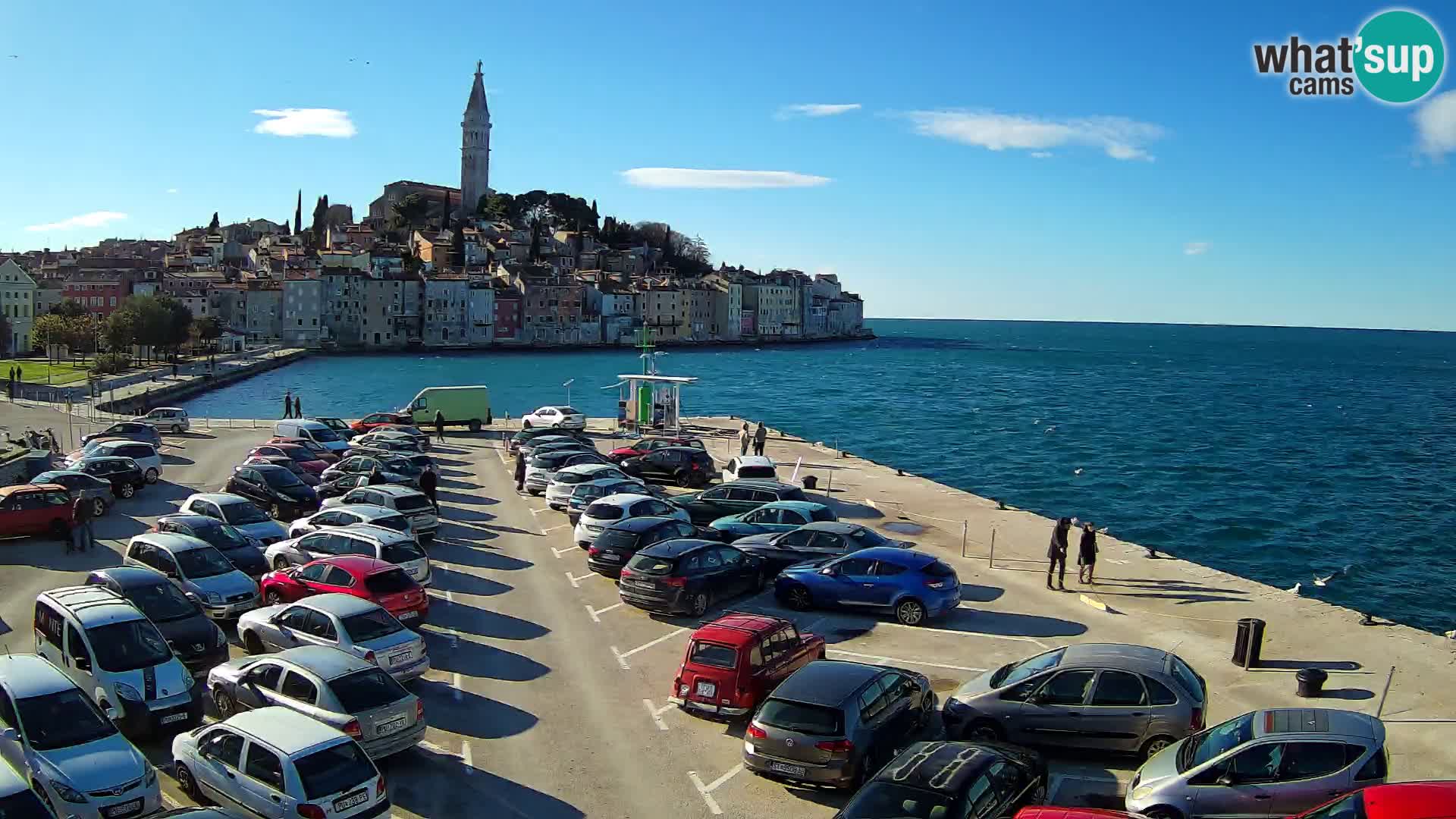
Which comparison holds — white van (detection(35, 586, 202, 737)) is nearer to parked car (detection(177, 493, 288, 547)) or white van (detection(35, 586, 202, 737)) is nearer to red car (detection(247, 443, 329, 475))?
parked car (detection(177, 493, 288, 547))

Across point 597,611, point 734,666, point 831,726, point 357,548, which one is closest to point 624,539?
point 597,611

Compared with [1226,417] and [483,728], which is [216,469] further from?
[1226,417]

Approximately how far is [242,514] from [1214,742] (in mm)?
16930

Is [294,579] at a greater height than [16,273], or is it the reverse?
[16,273]

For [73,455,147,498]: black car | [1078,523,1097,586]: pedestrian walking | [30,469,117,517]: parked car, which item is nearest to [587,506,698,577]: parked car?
[1078,523,1097,586]: pedestrian walking

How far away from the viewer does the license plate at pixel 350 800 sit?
28.7 ft

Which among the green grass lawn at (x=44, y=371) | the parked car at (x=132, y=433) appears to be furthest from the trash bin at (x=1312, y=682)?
the green grass lawn at (x=44, y=371)

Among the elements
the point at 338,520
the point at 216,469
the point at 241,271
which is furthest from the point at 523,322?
the point at 338,520

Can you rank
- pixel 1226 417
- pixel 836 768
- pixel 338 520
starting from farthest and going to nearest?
pixel 1226 417 < pixel 338 520 < pixel 836 768

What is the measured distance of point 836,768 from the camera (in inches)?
394

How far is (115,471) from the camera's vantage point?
26.4m

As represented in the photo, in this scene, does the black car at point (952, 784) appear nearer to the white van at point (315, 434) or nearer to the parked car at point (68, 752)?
the parked car at point (68, 752)

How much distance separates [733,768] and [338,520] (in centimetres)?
1114

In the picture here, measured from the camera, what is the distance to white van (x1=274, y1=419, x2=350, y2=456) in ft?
110
